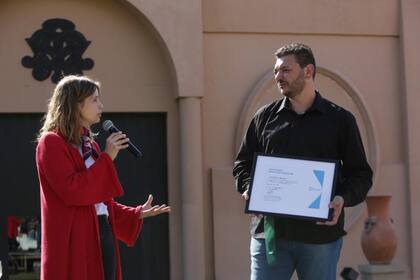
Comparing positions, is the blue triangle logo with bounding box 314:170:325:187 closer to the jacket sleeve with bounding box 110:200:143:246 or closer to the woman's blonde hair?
the jacket sleeve with bounding box 110:200:143:246

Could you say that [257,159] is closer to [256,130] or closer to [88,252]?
[256,130]

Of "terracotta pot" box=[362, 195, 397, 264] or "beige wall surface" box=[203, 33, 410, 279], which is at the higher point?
"beige wall surface" box=[203, 33, 410, 279]

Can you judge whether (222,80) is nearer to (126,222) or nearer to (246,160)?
(246,160)

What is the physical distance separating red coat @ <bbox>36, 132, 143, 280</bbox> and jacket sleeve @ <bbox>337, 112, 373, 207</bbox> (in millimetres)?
1295

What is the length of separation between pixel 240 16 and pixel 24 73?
256 cm

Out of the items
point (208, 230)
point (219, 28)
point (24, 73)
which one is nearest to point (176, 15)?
point (219, 28)

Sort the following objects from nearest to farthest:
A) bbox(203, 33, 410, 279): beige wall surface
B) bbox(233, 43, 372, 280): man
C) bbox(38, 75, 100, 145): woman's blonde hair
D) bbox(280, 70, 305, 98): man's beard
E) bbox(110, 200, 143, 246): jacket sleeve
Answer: bbox(38, 75, 100, 145): woman's blonde hair, bbox(233, 43, 372, 280): man, bbox(280, 70, 305, 98): man's beard, bbox(110, 200, 143, 246): jacket sleeve, bbox(203, 33, 410, 279): beige wall surface

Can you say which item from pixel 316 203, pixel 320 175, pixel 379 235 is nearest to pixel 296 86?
pixel 320 175

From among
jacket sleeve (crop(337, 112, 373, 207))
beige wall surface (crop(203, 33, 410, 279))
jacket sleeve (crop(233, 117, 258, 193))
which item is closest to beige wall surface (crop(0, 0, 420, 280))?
beige wall surface (crop(203, 33, 410, 279))

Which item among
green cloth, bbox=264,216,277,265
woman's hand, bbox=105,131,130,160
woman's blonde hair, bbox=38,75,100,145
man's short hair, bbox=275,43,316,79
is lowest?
green cloth, bbox=264,216,277,265

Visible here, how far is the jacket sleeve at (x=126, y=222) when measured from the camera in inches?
171

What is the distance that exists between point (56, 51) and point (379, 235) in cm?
404

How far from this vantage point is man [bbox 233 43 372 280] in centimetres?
411

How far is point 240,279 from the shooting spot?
28.0ft
